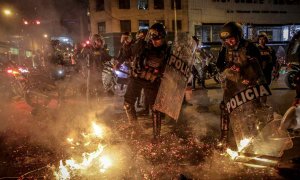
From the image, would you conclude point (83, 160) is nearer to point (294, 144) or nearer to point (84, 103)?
point (294, 144)

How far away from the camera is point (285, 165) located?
4039 millimetres

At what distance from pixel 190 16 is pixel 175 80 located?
3513cm

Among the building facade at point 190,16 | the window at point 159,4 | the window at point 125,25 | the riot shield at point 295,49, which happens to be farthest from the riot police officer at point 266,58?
the window at point 159,4

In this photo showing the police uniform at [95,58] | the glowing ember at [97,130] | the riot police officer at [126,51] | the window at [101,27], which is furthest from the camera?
the window at [101,27]

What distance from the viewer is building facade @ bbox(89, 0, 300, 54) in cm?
3662

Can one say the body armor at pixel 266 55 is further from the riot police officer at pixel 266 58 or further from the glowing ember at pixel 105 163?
the glowing ember at pixel 105 163

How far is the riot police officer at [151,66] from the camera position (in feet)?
17.0

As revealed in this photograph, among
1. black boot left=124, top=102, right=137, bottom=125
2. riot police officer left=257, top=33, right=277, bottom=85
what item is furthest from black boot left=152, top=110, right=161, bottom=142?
riot police officer left=257, top=33, right=277, bottom=85

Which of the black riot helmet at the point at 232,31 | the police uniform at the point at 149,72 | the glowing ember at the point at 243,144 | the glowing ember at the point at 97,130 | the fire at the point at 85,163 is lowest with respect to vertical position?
the fire at the point at 85,163

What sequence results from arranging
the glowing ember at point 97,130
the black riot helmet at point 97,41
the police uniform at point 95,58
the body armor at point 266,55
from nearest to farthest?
the glowing ember at point 97,130 < the body armor at point 266,55 < the black riot helmet at point 97,41 < the police uniform at point 95,58

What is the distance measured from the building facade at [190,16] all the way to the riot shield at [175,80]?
30.1 metres

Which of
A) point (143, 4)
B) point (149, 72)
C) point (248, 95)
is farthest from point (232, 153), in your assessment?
point (143, 4)

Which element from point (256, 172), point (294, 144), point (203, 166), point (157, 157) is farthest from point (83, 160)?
point (294, 144)

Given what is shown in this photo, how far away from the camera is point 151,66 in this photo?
207 inches
